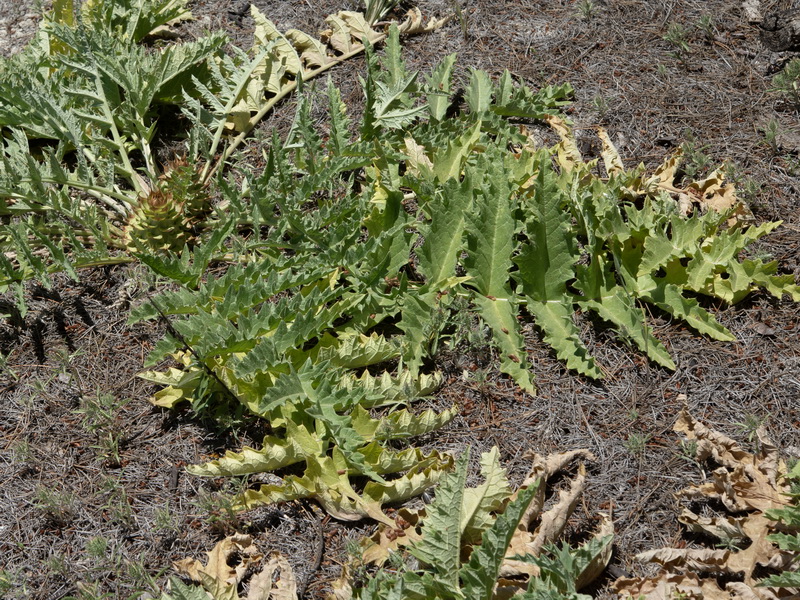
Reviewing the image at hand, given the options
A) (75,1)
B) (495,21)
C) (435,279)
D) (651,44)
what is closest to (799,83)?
(651,44)

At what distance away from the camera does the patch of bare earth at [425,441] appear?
2523mm

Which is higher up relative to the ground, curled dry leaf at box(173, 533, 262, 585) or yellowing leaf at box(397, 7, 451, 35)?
yellowing leaf at box(397, 7, 451, 35)

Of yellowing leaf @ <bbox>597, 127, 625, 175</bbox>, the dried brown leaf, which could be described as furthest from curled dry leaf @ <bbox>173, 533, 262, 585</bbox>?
yellowing leaf @ <bbox>597, 127, 625, 175</bbox>

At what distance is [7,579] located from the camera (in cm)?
245

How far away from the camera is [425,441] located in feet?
8.93

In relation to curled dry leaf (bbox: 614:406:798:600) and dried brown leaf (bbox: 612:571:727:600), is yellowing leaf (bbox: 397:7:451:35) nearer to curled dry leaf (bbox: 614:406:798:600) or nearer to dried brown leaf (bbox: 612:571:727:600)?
curled dry leaf (bbox: 614:406:798:600)

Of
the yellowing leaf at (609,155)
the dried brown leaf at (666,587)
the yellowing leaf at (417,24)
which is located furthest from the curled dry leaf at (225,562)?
the yellowing leaf at (417,24)

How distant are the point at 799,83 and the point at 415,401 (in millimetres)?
2250

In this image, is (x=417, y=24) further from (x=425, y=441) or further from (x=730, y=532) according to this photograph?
(x=730, y=532)

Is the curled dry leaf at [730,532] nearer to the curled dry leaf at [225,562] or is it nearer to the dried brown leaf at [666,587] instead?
the dried brown leaf at [666,587]

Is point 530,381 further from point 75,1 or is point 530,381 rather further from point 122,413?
point 75,1

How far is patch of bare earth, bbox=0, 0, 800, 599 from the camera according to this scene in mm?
2523

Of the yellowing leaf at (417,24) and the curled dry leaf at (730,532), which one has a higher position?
the yellowing leaf at (417,24)

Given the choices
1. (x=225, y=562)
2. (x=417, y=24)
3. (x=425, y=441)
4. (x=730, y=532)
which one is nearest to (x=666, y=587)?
(x=730, y=532)
